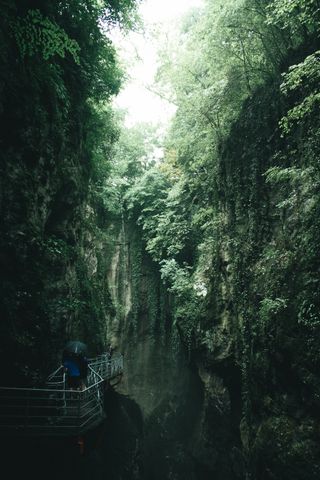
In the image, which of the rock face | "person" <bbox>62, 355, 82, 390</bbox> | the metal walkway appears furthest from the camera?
the rock face

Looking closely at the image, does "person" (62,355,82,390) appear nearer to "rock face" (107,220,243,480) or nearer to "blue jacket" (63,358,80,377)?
"blue jacket" (63,358,80,377)

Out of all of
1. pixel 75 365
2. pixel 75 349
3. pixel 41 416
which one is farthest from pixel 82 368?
pixel 41 416

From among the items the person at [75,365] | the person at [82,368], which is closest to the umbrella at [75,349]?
the person at [75,365]

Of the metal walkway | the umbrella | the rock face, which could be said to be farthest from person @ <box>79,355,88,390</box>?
the rock face

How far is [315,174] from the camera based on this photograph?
7.31 meters

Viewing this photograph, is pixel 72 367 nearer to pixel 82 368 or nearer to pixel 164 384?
pixel 82 368

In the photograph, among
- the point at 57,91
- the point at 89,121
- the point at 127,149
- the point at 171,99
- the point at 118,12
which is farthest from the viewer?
the point at 127,149

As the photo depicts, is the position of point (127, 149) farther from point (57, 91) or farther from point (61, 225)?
point (57, 91)

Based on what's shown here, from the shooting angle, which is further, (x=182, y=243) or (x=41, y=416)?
(x=182, y=243)

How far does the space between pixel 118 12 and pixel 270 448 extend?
13179mm

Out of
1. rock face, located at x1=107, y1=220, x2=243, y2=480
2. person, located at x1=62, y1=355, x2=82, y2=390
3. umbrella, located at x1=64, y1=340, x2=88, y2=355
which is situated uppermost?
umbrella, located at x1=64, y1=340, x2=88, y2=355

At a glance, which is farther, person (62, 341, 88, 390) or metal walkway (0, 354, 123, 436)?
person (62, 341, 88, 390)

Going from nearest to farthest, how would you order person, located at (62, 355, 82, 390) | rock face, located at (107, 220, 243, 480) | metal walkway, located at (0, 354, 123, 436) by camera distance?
metal walkway, located at (0, 354, 123, 436) < person, located at (62, 355, 82, 390) < rock face, located at (107, 220, 243, 480)

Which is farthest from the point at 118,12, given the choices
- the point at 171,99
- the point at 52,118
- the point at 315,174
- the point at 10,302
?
the point at 10,302
